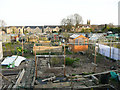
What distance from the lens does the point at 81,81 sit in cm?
579

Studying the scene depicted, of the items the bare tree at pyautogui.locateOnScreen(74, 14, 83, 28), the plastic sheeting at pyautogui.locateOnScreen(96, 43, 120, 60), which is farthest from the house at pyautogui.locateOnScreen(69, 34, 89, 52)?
the bare tree at pyautogui.locateOnScreen(74, 14, 83, 28)

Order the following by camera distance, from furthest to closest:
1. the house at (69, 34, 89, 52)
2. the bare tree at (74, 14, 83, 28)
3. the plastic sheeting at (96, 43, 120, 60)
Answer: the bare tree at (74, 14, 83, 28)
the house at (69, 34, 89, 52)
the plastic sheeting at (96, 43, 120, 60)

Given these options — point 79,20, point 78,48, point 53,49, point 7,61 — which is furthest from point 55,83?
point 79,20

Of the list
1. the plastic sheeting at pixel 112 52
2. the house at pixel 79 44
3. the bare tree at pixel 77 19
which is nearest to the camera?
the plastic sheeting at pixel 112 52

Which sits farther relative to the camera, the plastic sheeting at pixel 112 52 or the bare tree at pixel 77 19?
the bare tree at pixel 77 19

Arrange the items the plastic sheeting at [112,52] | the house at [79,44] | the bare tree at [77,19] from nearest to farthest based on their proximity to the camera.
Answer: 1. the plastic sheeting at [112,52]
2. the house at [79,44]
3. the bare tree at [77,19]

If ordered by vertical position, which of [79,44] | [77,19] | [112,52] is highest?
[77,19]

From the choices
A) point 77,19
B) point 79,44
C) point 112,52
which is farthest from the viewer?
point 77,19

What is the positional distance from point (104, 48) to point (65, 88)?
7.01 meters

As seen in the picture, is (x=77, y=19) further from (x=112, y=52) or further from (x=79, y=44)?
(x=112, y=52)

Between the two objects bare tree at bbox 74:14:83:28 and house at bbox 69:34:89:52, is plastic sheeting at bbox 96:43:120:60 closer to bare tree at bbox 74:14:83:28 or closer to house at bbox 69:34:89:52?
house at bbox 69:34:89:52

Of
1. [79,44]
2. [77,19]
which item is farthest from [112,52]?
[77,19]

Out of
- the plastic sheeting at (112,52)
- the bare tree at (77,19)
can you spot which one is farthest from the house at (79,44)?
the bare tree at (77,19)

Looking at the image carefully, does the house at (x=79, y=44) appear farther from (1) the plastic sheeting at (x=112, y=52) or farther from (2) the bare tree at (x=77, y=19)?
(2) the bare tree at (x=77, y=19)
